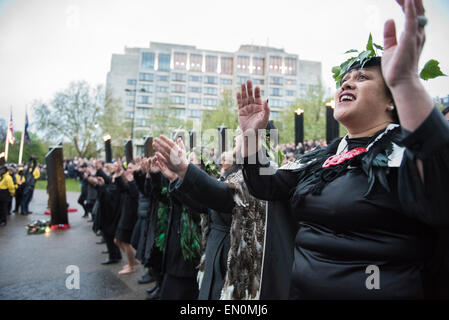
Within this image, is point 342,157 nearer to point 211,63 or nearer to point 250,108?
point 250,108

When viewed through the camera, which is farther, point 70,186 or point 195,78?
point 195,78

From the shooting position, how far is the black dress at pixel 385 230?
925 mm

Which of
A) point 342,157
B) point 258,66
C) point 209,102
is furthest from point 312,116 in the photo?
point 258,66

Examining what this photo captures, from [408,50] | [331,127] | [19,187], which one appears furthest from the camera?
[19,187]

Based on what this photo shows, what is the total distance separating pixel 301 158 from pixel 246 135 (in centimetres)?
40

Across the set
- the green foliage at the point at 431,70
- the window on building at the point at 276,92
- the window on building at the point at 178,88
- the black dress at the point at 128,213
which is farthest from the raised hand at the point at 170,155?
the window on building at the point at 276,92

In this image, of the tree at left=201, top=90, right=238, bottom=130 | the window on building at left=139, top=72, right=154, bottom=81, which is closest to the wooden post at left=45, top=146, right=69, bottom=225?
the tree at left=201, top=90, right=238, bottom=130

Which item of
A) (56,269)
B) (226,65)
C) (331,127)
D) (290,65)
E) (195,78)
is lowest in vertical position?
(56,269)

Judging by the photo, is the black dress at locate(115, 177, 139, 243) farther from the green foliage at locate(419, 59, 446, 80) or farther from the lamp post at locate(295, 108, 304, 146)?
the lamp post at locate(295, 108, 304, 146)

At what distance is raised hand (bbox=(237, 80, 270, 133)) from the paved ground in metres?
3.76

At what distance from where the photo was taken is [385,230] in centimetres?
112

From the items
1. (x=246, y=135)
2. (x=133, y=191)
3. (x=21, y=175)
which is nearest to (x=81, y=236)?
(x=133, y=191)

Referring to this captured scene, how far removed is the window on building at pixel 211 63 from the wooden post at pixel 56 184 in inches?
2532

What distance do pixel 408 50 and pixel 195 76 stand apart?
66402 millimetres
